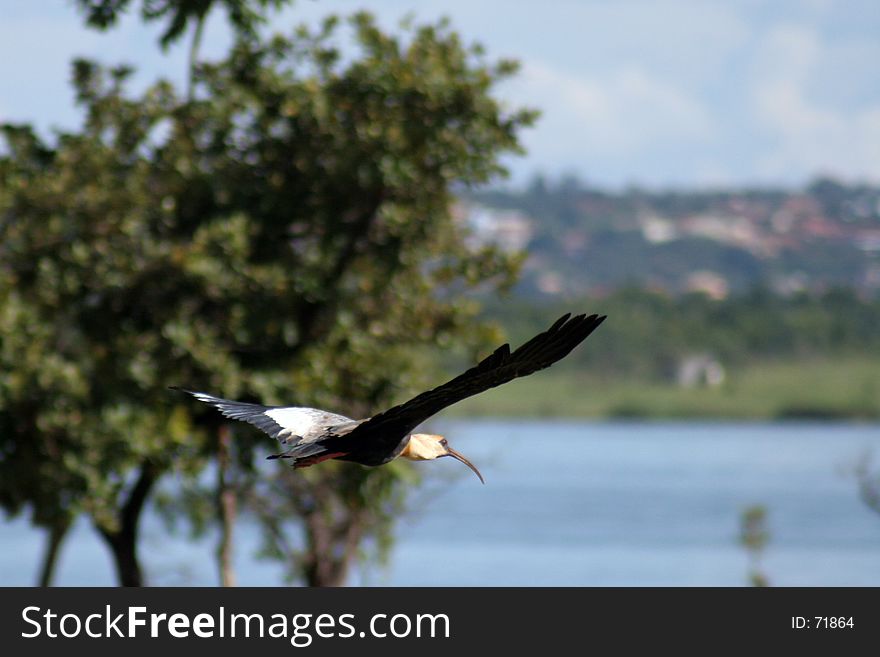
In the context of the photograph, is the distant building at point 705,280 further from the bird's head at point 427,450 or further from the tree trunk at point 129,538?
the bird's head at point 427,450

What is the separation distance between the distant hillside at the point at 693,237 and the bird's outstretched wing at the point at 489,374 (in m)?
80.4

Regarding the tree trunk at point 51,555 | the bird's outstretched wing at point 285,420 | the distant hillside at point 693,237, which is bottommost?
the bird's outstretched wing at point 285,420

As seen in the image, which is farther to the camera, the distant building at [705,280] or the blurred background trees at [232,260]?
the distant building at [705,280]

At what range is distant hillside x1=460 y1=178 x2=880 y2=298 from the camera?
100250mm

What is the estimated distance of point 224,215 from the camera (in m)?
11.4

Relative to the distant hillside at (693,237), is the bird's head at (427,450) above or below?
below

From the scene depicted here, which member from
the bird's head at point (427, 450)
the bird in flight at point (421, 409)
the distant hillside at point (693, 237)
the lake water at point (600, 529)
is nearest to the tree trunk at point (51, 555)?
the lake water at point (600, 529)

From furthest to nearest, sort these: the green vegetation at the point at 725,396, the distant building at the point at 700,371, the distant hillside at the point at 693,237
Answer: the distant hillside at the point at 693,237, the green vegetation at the point at 725,396, the distant building at the point at 700,371

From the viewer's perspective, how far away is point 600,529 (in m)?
34.5

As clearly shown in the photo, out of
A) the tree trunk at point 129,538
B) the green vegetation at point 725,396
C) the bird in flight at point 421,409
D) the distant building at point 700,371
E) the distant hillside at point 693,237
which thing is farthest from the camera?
the distant hillside at point 693,237

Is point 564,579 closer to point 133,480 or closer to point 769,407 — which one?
point 133,480

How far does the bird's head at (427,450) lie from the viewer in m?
5.18

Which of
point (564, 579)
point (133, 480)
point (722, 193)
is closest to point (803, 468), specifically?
point (564, 579)

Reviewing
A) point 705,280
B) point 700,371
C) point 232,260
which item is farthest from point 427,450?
point 705,280
